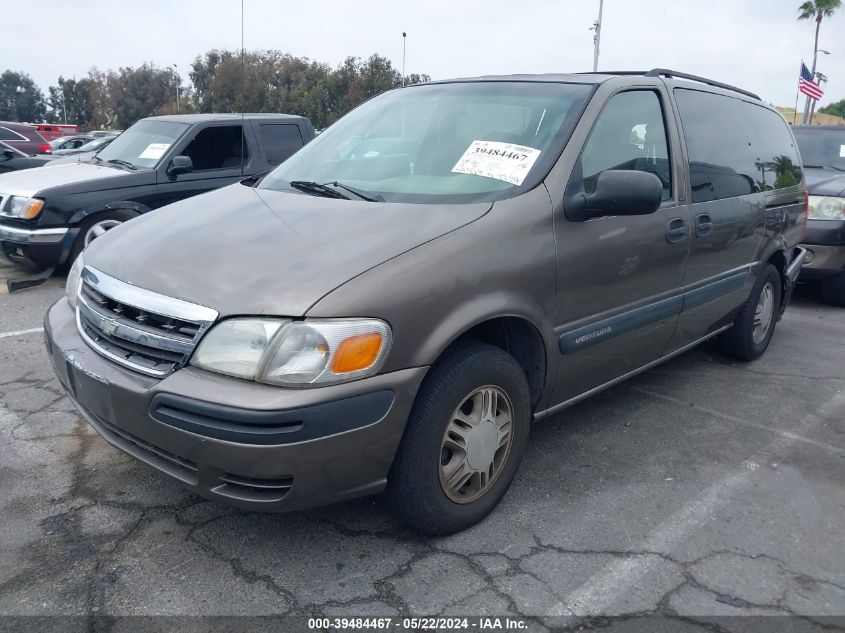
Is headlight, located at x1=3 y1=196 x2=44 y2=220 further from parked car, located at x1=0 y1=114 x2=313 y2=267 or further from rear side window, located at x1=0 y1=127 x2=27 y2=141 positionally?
rear side window, located at x1=0 y1=127 x2=27 y2=141

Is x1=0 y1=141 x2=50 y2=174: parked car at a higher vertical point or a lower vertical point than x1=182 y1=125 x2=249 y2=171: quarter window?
lower

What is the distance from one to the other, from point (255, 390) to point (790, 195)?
13.6 ft

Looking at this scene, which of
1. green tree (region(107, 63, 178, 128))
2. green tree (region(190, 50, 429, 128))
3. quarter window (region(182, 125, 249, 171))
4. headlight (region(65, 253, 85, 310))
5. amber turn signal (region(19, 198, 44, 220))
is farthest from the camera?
green tree (region(107, 63, 178, 128))

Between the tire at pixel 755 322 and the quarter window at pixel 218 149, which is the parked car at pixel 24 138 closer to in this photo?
the quarter window at pixel 218 149

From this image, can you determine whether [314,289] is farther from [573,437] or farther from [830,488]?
[830,488]

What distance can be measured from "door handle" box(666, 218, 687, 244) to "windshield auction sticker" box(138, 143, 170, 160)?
5.29 meters

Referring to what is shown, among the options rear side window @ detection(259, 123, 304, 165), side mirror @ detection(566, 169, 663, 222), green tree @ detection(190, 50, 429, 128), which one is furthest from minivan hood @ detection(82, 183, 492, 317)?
green tree @ detection(190, 50, 429, 128)

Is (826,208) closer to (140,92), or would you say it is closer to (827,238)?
(827,238)

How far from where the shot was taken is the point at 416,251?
2.54 metres

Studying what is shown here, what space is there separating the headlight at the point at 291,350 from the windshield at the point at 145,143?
539 centimetres

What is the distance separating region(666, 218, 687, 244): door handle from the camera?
3.59 meters

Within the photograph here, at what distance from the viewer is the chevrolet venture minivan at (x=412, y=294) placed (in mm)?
2301

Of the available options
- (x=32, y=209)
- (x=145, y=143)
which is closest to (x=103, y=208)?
(x=32, y=209)

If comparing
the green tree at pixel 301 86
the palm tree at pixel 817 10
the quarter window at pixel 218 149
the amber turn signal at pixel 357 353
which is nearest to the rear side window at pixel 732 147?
the amber turn signal at pixel 357 353
